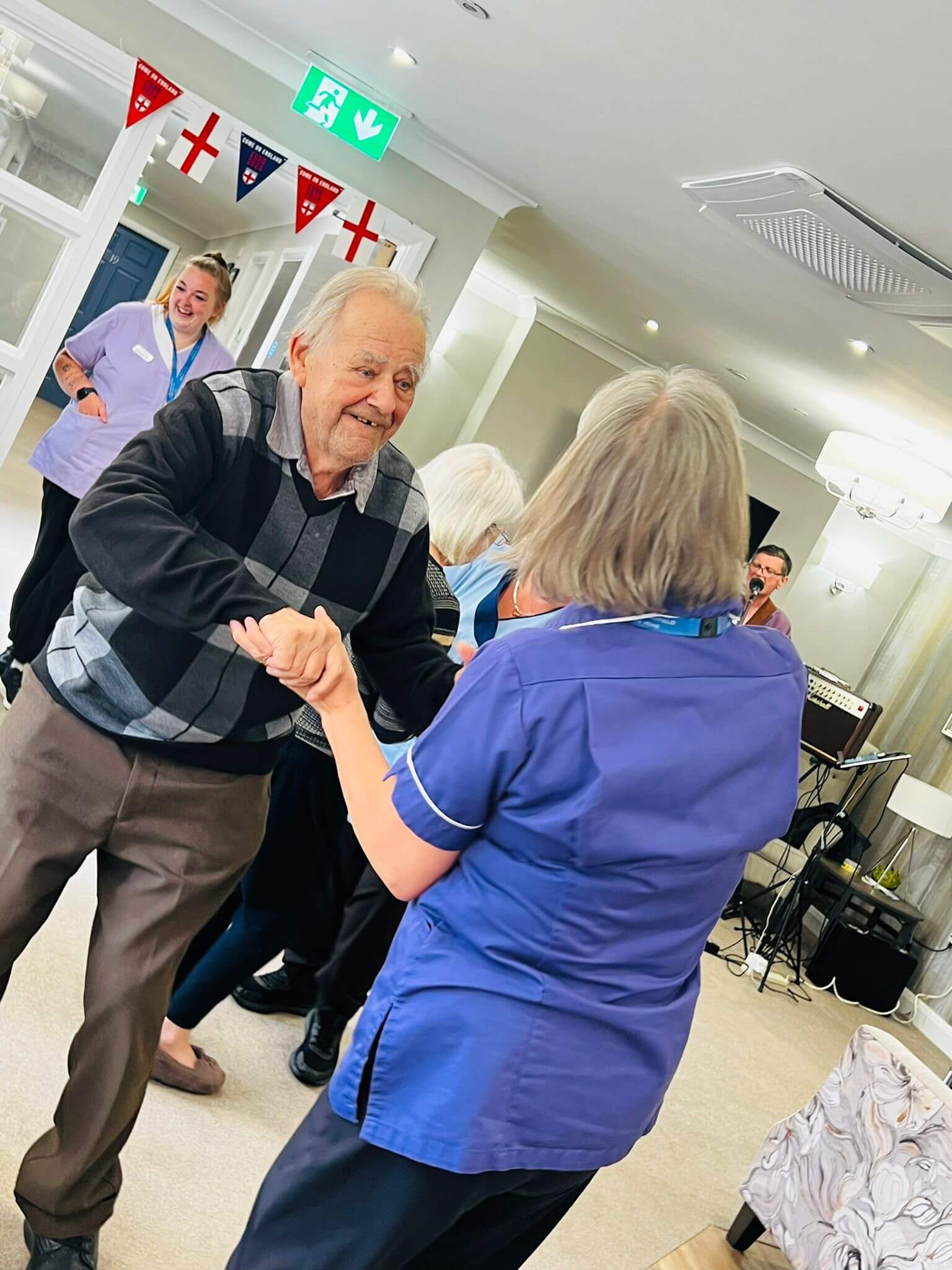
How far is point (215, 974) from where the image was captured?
8.02 ft

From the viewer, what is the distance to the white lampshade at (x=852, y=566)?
30.9ft

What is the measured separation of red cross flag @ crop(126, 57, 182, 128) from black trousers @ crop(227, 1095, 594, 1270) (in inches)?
180

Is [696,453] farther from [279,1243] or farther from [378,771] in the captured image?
[279,1243]

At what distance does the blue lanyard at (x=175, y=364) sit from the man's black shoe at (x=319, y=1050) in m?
2.07

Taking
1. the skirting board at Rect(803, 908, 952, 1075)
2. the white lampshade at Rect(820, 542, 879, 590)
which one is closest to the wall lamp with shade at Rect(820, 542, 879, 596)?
the white lampshade at Rect(820, 542, 879, 590)

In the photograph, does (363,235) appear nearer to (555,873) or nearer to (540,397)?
(540,397)

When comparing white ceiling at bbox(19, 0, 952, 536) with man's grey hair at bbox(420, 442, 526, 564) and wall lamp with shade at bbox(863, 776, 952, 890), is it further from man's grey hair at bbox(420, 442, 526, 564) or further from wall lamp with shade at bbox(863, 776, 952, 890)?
wall lamp with shade at bbox(863, 776, 952, 890)

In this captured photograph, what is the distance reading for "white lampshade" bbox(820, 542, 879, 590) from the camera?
9430mm

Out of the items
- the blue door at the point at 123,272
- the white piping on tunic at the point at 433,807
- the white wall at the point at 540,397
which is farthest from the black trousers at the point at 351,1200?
the blue door at the point at 123,272

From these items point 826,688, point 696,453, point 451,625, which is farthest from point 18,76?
point 826,688

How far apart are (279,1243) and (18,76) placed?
15.6 feet

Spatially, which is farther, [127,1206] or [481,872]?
[127,1206]

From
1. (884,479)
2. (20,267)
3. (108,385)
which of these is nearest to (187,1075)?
(108,385)

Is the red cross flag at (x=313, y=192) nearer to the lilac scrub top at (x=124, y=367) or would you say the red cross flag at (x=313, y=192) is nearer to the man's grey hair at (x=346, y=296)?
the lilac scrub top at (x=124, y=367)
